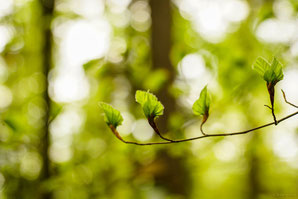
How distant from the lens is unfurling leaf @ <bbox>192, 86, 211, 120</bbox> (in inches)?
17.6

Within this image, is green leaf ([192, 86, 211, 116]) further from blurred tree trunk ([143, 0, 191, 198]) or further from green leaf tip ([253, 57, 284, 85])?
blurred tree trunk ([143, 0, 191, 198])

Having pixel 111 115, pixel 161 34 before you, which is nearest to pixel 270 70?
pixel 111 115

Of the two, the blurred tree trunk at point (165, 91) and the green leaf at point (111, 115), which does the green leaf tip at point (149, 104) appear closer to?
the green leaf at point (111, 115)

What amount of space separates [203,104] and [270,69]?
0.11 m

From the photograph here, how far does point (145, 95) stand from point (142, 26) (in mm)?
3167

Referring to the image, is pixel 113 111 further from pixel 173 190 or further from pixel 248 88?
pixel 173 190

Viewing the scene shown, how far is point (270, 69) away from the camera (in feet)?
1.35

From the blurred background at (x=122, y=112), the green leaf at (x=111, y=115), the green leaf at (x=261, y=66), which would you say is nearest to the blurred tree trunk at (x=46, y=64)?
the blurred background at (x=122, y=112)

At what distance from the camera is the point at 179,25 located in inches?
85.4

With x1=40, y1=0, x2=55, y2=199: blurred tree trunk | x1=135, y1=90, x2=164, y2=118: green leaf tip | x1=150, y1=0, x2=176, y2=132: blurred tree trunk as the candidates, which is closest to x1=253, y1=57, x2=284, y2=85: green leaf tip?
x1=135, y1=90, x2=164, y2=118: green leaf tip

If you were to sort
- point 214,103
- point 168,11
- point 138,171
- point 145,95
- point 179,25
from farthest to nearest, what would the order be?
point 179,25, point 168,11, point 138,171, point 214,103, point 145,95

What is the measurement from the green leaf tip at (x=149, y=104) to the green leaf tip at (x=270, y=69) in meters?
0.16

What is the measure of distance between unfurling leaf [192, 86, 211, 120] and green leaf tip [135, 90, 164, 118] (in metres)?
0.06

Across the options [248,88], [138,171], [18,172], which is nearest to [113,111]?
[248,88]
